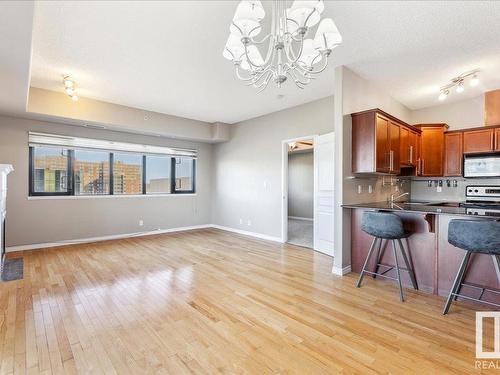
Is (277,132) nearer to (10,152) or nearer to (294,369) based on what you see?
(294,369)


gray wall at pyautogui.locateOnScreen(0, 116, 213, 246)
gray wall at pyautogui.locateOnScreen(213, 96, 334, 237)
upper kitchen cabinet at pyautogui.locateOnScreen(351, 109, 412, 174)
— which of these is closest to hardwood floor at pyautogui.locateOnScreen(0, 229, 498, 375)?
gray wall at pyautogui.locateOnScreen(0, 116, 213, 246)

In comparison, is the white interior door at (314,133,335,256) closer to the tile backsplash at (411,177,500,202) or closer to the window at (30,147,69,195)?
the tile backsplash at (411,177,500,202)

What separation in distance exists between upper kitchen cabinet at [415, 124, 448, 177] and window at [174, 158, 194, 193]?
5342 millimetres

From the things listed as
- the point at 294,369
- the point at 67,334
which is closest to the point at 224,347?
the point at 294,369

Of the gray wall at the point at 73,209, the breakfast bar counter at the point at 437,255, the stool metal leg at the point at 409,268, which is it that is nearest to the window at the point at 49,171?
the gray wall at the point at 73,209

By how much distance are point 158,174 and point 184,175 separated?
0.73 metres

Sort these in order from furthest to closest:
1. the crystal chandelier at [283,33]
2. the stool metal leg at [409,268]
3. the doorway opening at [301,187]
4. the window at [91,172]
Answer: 1. the doorway opening at [301,187]
2. the window at [91,172]
3. the stool metal leg at [409,268]
4. the crystal chandelier at [283,33]

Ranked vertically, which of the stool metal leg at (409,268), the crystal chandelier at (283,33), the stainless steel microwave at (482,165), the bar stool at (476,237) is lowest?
the stool metal leg at (409,268)

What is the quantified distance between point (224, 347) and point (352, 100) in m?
3.42

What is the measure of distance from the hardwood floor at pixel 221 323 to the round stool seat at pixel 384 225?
678mm

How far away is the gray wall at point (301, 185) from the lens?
848 centimetres

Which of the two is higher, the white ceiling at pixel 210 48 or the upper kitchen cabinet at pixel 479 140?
the white ceiling at pixel 210 48

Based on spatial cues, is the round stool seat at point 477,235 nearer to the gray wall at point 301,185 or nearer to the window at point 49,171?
the gray wall at point 301,185

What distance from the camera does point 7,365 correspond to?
5.63 ft
